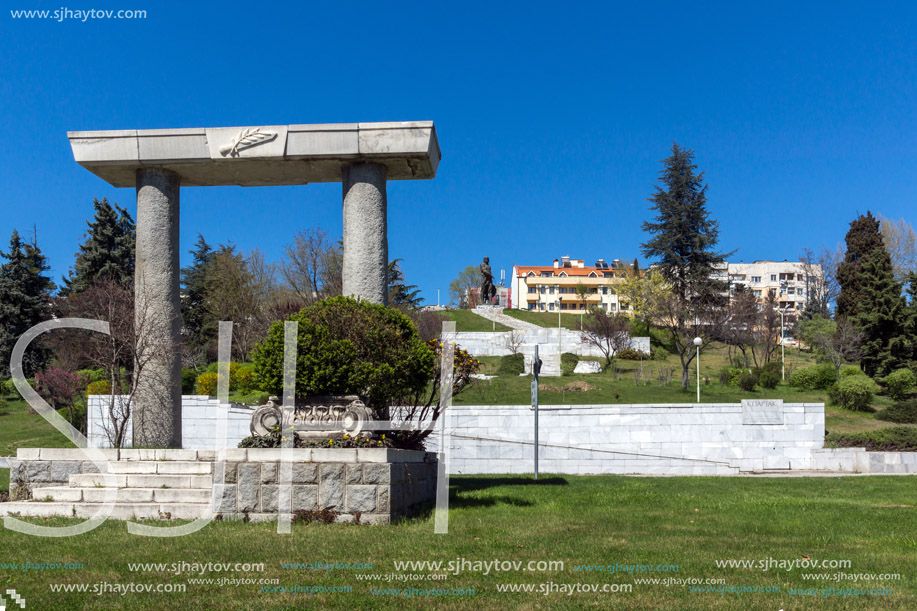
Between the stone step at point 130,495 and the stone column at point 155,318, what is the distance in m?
3.63

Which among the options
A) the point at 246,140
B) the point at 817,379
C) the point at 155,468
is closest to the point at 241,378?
the point at 246,140

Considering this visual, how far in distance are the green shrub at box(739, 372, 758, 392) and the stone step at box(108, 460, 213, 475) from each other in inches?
978

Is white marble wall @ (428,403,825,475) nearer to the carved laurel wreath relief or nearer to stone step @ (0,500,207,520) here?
the carved laurel wreath relief

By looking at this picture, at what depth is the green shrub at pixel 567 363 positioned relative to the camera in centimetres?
3559

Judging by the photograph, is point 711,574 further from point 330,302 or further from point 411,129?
point 411,129

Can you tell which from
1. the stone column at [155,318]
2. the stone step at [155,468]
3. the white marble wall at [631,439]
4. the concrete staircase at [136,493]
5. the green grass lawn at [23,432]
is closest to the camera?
the concrete staircase at [136,493]

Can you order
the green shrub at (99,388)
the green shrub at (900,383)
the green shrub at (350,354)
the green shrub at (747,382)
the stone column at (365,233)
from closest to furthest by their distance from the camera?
1. the green shrub at (350,354)
2. the stone column at (365,233)
3. the green shrub at (99,388)
4. the green shrub at (900,383)
5. the green shrub at (747,382)

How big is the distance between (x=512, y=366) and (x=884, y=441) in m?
17.5

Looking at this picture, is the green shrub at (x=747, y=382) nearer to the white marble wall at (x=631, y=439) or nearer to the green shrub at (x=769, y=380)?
the green shrub at (x=769, y=380)

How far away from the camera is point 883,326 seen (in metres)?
33.7

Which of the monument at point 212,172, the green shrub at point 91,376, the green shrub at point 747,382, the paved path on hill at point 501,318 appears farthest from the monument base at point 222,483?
the paved path on hill at point 501,318

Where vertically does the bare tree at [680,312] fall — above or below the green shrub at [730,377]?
above

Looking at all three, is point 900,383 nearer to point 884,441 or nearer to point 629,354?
point 884,441

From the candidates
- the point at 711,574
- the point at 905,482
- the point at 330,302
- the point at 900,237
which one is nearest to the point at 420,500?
the point at 330,302
